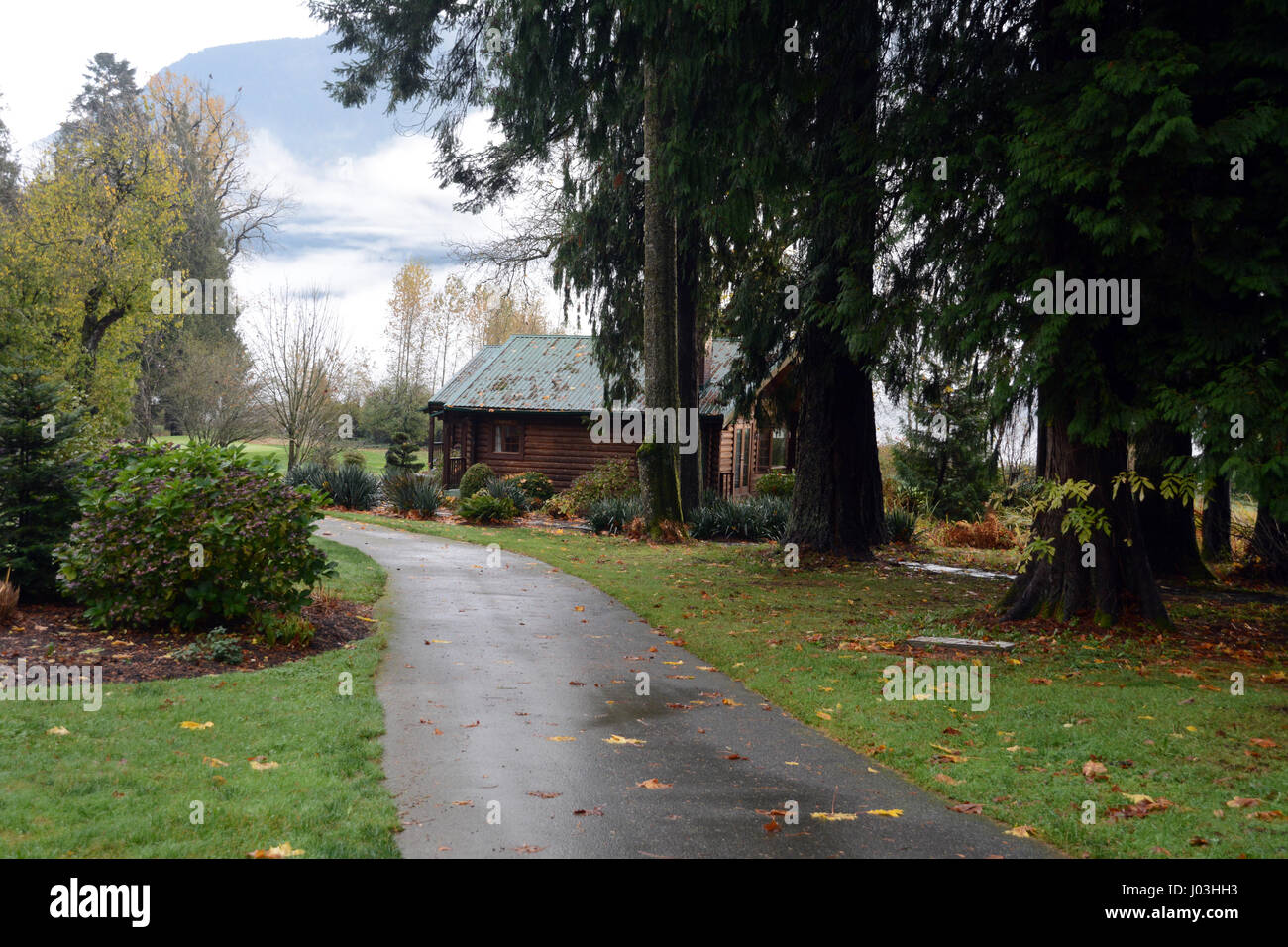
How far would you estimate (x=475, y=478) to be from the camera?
29.6m

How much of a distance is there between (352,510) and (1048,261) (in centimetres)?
2128

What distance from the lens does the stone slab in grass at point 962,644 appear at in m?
10.0

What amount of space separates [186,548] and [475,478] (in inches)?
817

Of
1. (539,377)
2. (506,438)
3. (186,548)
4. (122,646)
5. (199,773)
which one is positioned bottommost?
(199,773)

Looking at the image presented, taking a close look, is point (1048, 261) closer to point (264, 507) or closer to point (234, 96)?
point (264, 507)

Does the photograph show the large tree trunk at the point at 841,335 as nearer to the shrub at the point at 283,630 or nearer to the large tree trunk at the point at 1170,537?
the large tree trunk at the point at 1170,537

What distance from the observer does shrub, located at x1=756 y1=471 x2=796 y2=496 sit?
96.0 ft

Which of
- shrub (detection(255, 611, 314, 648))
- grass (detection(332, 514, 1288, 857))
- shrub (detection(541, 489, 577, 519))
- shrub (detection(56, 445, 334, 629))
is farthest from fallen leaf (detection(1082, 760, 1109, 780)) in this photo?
shrub (detection(541, 489, 577, 519))

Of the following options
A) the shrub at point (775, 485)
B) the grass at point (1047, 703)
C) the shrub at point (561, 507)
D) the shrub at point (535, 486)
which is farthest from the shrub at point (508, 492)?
the grass at point (1047, 703)

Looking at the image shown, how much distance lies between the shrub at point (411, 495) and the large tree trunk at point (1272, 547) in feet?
60.8

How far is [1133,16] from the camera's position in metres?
9.96

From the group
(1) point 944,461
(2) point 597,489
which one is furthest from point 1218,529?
(2) point 597,489

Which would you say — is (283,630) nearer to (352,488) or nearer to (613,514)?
(613,514)

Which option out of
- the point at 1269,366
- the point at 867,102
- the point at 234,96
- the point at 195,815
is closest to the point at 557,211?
the point at 867,102
